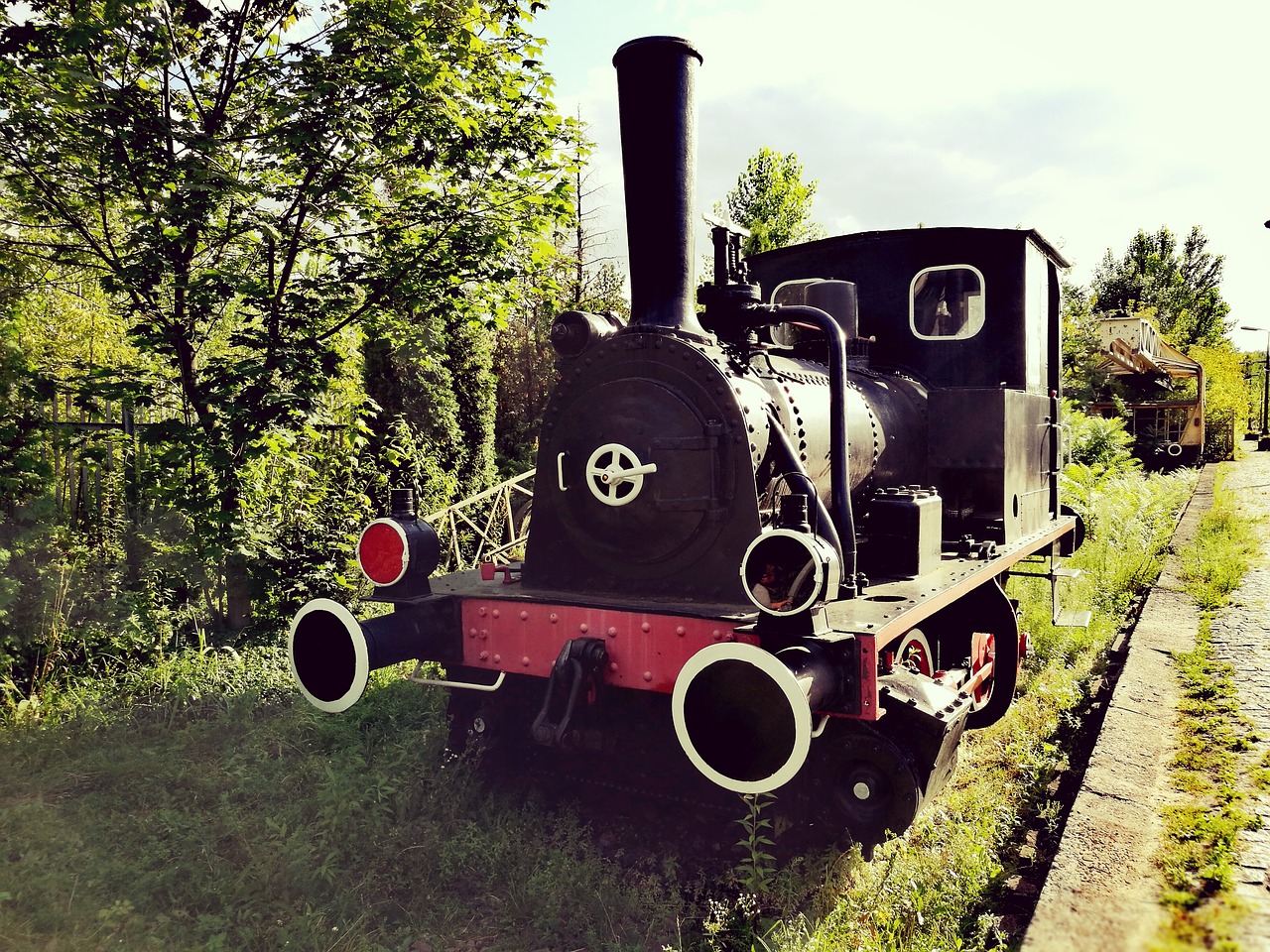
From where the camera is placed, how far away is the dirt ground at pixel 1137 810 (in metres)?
2.60

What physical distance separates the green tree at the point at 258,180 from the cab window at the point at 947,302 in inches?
91.9

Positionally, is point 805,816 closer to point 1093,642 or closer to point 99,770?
point 99,770

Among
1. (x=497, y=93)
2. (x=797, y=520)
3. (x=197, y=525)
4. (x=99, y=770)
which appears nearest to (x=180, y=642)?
(x=197, y=525)

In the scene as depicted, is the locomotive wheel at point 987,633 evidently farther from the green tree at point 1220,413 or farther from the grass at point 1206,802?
the green tree at point 1220,413

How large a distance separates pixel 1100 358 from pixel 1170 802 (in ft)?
83.4

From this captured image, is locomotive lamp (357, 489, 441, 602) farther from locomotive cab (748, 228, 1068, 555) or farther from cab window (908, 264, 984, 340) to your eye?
cab window (908, 264, 984, 340)

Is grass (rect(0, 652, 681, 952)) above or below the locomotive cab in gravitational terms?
below

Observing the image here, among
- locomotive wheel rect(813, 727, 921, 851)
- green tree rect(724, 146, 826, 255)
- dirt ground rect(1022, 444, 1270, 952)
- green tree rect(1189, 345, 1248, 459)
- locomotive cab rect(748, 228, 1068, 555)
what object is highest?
green tree rect(724, 146, 826, 255)

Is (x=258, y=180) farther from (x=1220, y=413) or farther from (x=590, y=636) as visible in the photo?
(x=1220, y=413)

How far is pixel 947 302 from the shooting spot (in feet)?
16.6

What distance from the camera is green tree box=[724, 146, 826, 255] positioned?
14953 mm

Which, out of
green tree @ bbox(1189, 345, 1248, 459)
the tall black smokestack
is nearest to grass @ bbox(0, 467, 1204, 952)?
the tall black smokestack

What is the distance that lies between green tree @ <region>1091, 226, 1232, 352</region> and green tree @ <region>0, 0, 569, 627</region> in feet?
186

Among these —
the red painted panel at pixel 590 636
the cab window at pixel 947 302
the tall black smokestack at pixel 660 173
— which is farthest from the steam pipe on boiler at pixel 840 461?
the cab window at pixel 947 302
